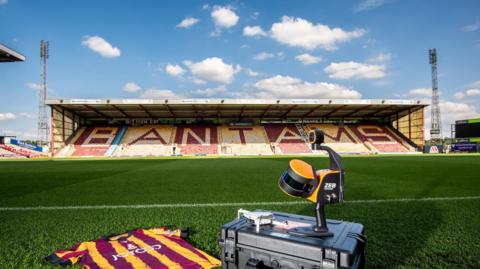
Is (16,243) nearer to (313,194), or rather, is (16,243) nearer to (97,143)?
(313,194)

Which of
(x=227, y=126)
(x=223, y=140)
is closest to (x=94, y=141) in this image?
(x=223, y=140)

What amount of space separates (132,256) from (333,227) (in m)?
1.99

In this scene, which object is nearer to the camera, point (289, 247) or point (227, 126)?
point (289, 247)

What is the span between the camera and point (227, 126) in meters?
41.2

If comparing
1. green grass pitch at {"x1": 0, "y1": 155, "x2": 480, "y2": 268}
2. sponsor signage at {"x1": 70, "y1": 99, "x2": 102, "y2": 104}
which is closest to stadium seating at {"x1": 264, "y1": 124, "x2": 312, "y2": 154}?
sponsor signage at {"x1": 70, "y1": 99, "x2": 102, "y2": 104}

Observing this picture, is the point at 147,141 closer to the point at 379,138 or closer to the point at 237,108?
the point at 237,108

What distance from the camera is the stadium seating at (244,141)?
1425 inches

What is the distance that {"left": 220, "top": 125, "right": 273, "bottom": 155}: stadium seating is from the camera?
36.2 m

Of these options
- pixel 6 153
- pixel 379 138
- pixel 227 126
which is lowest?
pixel 6 153

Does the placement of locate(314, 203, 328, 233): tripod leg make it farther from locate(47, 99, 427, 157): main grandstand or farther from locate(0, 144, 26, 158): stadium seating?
locate(0, 144, 26, 158): stadium seating

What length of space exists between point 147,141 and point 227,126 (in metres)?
12.3

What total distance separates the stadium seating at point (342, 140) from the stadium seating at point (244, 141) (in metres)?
7.79

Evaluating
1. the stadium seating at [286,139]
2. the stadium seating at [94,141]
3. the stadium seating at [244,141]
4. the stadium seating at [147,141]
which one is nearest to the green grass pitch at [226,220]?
the stadium seating at [147,141]

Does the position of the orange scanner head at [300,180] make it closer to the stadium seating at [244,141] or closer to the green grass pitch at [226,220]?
the green grass pitch at [226,220]
